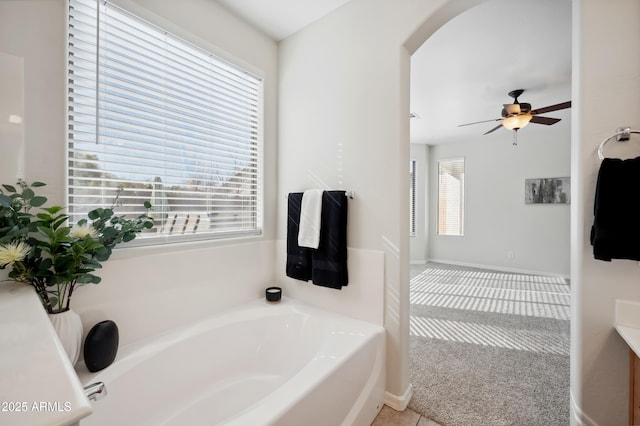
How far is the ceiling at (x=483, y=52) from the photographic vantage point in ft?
6.41

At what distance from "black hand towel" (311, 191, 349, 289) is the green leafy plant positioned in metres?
1.20

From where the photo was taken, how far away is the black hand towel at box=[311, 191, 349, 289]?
182 cm

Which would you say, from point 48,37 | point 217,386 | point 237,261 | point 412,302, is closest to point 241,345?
point 217,386

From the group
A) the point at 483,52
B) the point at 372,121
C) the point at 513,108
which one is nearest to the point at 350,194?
the point at 372,121

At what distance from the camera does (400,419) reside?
1609 mm

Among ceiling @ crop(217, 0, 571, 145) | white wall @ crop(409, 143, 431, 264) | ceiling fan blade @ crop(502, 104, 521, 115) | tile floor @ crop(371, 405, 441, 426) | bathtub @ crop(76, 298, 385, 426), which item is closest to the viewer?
bathtub @ crop(76, 298, 385, 426)

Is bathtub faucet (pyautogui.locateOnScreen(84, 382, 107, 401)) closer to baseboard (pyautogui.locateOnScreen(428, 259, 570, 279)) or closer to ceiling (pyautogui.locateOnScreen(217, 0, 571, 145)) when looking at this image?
ceiling (pyautogui.locateOnScreen(217, 0, 571, 145))

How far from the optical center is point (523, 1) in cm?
188

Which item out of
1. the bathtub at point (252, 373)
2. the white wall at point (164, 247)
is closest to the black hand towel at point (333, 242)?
the bathtub at point (252, 373)

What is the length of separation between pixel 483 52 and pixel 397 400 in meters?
3.00

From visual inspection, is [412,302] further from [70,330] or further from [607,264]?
[70,330]

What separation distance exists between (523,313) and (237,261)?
3299 mm

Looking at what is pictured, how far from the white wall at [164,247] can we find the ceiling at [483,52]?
0.87ft

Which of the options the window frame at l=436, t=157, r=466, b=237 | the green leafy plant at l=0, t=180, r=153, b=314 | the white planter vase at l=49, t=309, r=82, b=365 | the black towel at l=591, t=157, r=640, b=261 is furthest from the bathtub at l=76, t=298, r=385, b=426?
the window frame at l=436, t=157, r=466, b=237
